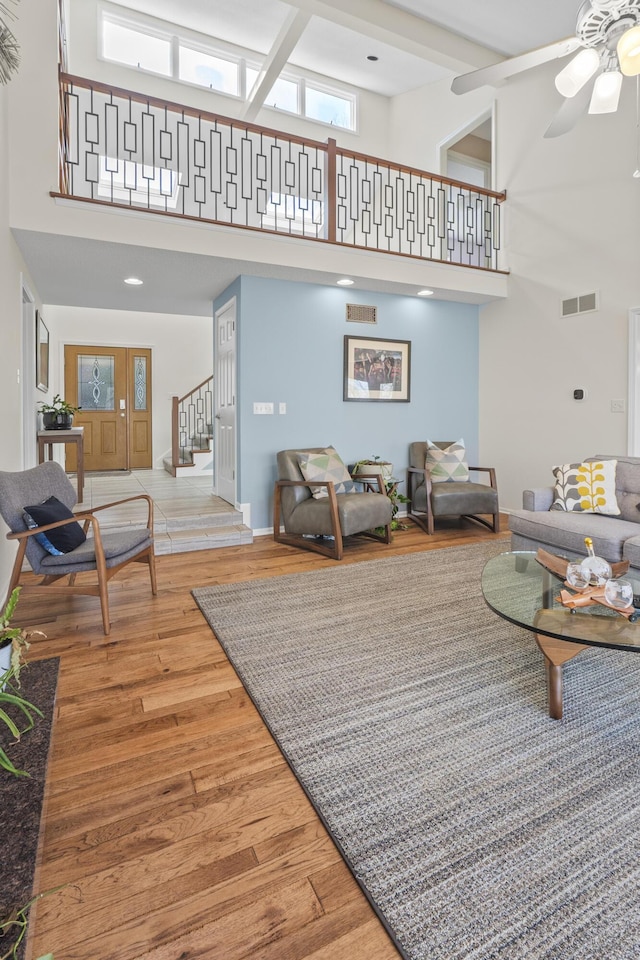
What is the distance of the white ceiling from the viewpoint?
13.7ft

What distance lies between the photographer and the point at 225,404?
5.44 m

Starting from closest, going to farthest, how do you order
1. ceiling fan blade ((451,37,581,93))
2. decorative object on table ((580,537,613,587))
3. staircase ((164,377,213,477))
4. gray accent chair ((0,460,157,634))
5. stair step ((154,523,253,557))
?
1. decorative object on table ((580,537,613,587))
2. ceiling fan blade ((451,37,581,93))
3. gray accent chair ((0,460,157,634))
4. stair step ((154,523,253,557))
5. staircase ((164,377,213,477))

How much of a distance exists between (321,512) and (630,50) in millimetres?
3279

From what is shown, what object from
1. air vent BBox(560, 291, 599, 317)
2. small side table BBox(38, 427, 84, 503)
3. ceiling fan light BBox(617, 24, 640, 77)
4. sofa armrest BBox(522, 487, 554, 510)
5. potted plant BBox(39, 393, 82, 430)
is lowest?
sofa armrest BBox(522, 487, 554, 510)

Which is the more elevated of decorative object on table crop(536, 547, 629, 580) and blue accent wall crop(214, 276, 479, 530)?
blue accent wall crop(214, 276, 479, 530)

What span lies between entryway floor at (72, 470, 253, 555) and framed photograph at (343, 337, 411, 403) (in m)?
1.86

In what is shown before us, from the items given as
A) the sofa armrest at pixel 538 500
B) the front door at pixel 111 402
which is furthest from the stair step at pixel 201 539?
the front door at pixel 111 402

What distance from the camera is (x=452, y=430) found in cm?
603

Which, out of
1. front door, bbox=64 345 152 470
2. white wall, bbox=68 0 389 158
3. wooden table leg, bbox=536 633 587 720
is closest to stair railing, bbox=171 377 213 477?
front door, bbox=64 345 152 470

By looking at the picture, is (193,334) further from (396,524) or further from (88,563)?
(88,563)

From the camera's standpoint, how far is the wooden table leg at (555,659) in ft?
5.77

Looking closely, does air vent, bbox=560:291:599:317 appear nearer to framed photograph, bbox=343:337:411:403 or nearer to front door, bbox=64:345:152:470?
framed photograph, bbox=343:337:411:403

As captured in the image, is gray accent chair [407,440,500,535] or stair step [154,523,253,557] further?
gray accent chair [407,440,500,535]

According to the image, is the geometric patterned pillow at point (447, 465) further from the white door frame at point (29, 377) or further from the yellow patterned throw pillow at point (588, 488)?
the white door frame at point (29, 377)
